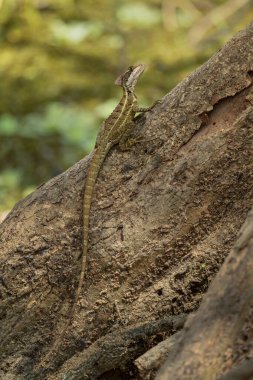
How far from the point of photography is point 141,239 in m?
3.74

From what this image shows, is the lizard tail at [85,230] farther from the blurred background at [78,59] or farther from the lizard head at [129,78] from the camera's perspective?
the blurred background at [78,59]

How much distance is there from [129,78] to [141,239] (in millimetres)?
1398

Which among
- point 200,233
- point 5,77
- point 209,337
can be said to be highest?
point 5,77

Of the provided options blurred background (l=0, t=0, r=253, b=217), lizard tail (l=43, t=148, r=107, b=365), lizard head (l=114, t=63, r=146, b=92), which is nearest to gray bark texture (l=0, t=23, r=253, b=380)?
lizard tail (l=43, t=148, r=107, b=365)

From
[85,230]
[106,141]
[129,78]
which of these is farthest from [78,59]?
[85,230]

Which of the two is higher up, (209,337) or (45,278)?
(45,278)

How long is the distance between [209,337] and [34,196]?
1.66m

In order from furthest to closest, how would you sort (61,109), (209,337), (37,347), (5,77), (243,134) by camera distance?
1. (5,77)
2. (61,109)
3. (37,347)
4. (243,134)
5. (209,337)

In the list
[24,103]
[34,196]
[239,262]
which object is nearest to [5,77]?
[24,103]

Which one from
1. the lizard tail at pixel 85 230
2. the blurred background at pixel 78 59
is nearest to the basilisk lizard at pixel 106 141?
the lizard tail at pixel 85 230

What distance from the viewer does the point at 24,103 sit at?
33.9 feet

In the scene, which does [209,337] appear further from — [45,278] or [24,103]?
[24,103]

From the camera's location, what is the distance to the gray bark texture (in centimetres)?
365

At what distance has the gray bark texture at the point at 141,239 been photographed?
3.65 meters
